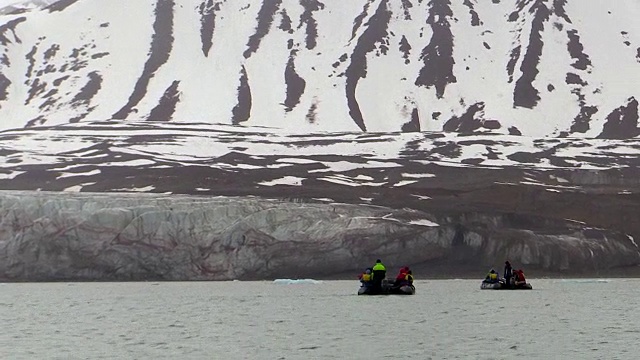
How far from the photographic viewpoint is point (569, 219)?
5458 inches

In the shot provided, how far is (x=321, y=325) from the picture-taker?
5791 centimetres

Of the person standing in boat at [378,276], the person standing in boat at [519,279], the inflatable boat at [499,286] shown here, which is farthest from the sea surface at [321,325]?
the person standing in boat at [519,279]

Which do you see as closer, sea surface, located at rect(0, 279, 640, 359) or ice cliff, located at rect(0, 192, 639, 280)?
sea surface, located at rect(0, 279, 640, 359)

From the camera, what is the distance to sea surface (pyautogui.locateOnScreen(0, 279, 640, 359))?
4584 centimetres

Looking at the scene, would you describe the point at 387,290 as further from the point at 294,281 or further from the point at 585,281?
the point at 585,281

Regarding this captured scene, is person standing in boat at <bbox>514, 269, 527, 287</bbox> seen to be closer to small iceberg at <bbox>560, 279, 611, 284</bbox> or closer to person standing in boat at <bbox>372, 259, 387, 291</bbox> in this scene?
small iceberg at <bbox>560, 279, 611, 284</bbox>

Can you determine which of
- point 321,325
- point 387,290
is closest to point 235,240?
point 387,290

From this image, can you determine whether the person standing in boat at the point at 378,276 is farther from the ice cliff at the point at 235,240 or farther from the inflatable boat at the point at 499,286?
the ice cliff at the point at 235,240

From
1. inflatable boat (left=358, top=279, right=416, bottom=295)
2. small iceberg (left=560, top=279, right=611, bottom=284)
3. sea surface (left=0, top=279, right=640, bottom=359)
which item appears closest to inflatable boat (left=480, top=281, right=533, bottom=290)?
sea surface (left=0, top=279, right=640, bottom=359)


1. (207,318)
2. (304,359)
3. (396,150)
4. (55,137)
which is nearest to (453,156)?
(396,150)

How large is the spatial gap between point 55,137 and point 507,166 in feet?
240

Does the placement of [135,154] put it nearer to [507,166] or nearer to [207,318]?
[507,166]

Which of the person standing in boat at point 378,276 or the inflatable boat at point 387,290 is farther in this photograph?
the inflatable boat at point 387,290

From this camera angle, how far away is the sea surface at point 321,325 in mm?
45844
